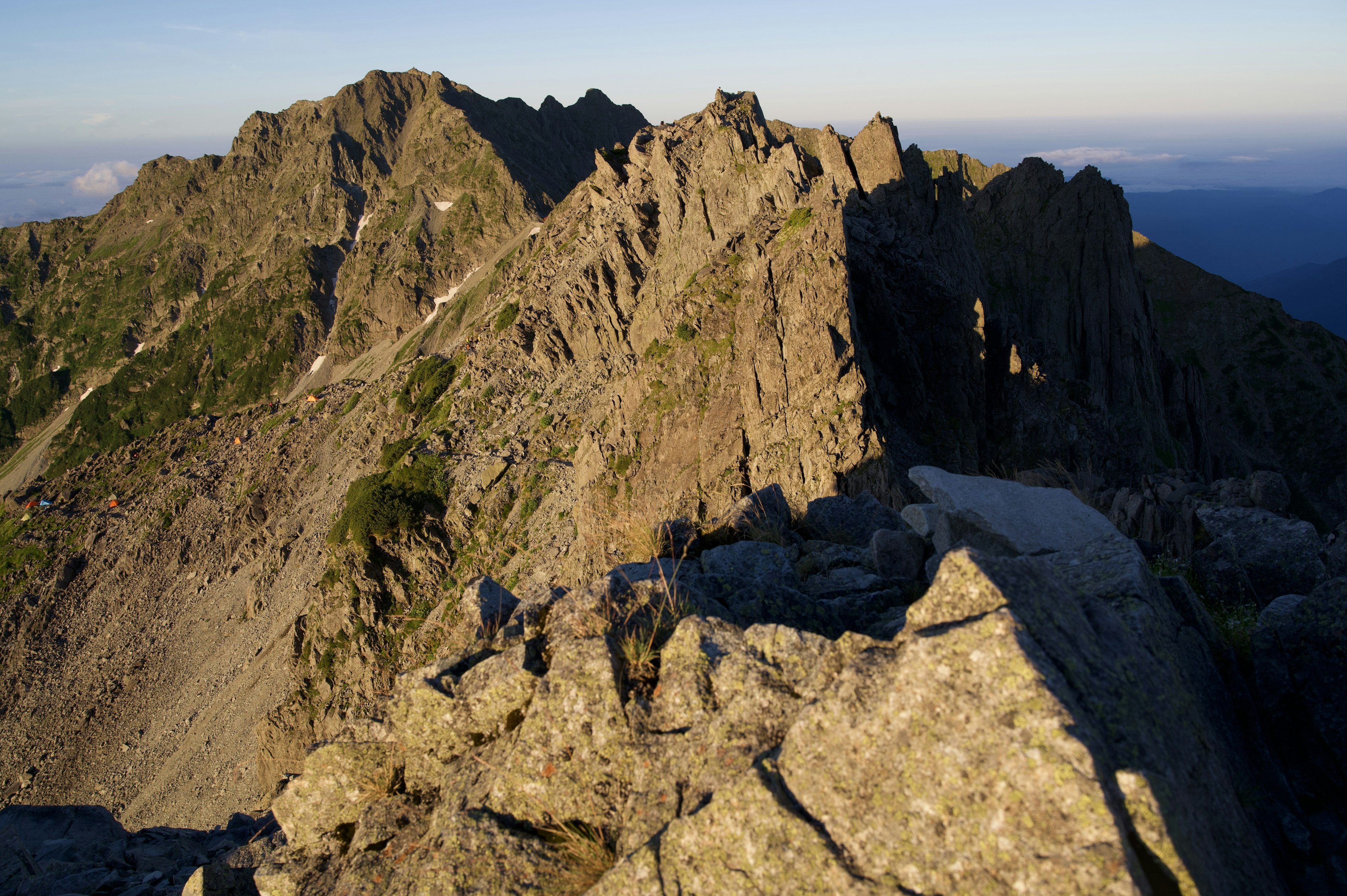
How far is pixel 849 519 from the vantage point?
11.2m

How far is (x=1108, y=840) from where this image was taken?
3.14 metres

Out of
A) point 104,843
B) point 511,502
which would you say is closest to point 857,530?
point 104,843

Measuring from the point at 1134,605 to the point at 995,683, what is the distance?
251cm

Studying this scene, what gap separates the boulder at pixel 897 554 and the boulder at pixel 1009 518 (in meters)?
0.31

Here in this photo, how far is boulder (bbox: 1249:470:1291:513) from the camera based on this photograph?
55.5 ft

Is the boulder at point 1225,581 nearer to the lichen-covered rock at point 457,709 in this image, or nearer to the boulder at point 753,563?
the boulder at point 753,563

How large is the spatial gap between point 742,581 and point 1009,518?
12.3 feet

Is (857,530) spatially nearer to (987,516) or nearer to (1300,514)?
(987,516)

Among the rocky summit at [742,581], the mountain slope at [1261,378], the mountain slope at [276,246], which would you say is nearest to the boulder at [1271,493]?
the rocky summit at [742,581]

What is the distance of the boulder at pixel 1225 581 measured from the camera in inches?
332

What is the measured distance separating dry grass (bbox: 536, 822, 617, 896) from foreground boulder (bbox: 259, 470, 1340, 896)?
0.02 m

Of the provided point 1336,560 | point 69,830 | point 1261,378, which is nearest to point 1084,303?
point 1261,378

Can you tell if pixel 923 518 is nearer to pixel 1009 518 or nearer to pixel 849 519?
pixel 1009 518

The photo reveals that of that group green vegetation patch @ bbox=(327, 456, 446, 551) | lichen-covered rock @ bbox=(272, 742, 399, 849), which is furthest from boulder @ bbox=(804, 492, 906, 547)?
green vegetation patch @ bbox=(327, 456, 446, 551)
